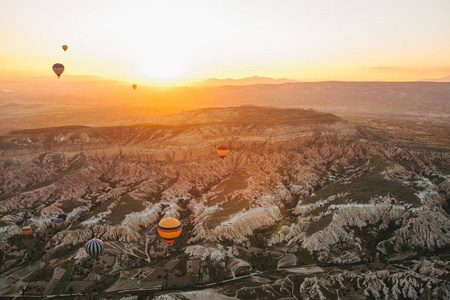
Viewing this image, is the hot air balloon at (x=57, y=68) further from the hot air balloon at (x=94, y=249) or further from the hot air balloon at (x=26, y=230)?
the hot air balloon at (x=94, y=249)

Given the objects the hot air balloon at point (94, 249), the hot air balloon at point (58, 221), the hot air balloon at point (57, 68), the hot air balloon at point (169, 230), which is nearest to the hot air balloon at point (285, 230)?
the hot air balloon at point (169, 230)

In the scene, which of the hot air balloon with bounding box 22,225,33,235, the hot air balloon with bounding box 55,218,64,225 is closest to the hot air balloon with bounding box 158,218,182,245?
the hot air balloon with bounding box 55,218,64,225

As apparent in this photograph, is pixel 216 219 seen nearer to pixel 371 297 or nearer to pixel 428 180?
pixel 371 297

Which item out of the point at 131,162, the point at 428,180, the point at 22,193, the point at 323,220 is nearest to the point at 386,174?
the point at 428,180

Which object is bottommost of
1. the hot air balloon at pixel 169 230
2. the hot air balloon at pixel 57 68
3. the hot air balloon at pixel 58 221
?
the hot air balloon at pixel 58 221

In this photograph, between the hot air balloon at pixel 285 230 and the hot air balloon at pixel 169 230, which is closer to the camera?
the hot air balloon at pixel 169 230

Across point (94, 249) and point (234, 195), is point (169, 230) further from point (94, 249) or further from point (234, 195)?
point (234, 195)

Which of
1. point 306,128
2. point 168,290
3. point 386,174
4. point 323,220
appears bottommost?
point 168,290

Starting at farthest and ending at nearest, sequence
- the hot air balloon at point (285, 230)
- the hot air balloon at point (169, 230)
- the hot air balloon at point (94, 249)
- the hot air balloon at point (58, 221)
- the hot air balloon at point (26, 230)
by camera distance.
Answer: the hot air balloon at point (58, 221) → the hot air balloon at point (285, 230) → the hot air balloon at point (26, 230) → the hot air balloon at point (169, 230) → the hot air balloon at point (94, 249)

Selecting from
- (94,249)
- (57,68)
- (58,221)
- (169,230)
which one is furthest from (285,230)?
(57,68)
